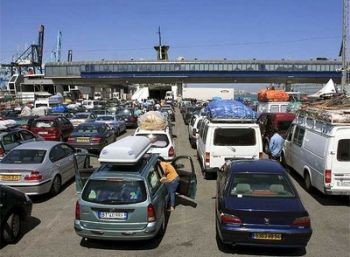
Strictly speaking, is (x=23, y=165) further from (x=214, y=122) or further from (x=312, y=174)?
(x=312, y=174)

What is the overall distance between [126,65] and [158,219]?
94.1m

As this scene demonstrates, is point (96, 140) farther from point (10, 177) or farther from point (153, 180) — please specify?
point (153, 180)

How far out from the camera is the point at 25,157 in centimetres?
1230

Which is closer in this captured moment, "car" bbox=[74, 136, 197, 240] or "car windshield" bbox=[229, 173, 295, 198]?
"car" bbox=[74, 136, 197, 240]

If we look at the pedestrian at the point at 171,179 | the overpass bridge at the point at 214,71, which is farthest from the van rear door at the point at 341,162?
the overpass bridge at the point at 214,71

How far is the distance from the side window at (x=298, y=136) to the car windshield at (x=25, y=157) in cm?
771

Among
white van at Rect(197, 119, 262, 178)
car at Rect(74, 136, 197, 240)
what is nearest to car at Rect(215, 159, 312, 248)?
car at Rect(74, 136, 197, 240)

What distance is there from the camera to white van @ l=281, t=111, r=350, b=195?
11.2 m

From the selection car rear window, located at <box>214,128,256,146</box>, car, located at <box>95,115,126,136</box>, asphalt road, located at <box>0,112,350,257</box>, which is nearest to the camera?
asphalt road, located at <box>0,112,350,257</box>

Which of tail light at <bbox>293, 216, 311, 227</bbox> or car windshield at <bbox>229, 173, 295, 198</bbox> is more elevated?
car windshield at <bbox>229, 173, 295, 198</bbox>

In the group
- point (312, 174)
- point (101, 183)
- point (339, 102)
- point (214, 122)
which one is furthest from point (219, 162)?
point (101, 183)

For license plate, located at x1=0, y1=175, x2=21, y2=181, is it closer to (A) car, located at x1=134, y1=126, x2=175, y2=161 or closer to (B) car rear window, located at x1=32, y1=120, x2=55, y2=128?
(A) car, located at x1=134, y1=126, x2=175, y2=161

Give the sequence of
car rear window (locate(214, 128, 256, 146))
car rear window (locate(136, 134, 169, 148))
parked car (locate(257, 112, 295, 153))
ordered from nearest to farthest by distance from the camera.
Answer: car rear window (locate(214, 128, 256, 146)) < car rear window (locate(136, 134, 169, 148)) < parked car (locate(257, 112, 295, 153))

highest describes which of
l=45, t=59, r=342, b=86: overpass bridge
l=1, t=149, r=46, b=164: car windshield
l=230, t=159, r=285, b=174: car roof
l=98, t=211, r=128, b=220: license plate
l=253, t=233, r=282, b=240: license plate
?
l=45, t=59, r=342, b=86: overpass bridge
